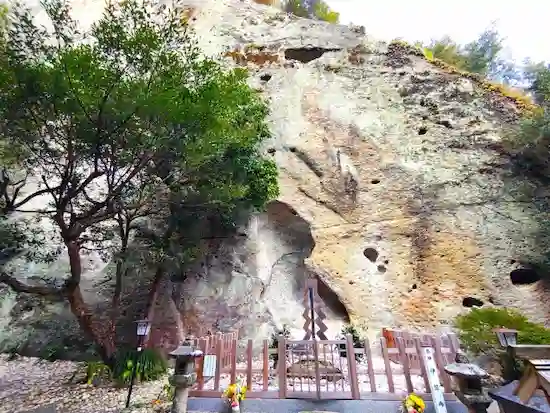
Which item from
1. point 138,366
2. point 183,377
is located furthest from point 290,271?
point 183,377

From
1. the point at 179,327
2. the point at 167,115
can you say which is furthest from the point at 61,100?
the point at 179,327

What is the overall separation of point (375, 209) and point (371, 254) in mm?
A: 1409

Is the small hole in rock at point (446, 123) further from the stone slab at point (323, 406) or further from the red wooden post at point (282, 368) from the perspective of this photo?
the red wooden post at point (282, 368)

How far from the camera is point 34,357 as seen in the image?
8430 millimetres

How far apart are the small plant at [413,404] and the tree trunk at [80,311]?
552 cm

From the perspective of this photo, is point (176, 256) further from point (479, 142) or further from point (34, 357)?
point (479, 142)

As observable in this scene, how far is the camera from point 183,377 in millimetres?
4895

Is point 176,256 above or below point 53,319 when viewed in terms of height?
above

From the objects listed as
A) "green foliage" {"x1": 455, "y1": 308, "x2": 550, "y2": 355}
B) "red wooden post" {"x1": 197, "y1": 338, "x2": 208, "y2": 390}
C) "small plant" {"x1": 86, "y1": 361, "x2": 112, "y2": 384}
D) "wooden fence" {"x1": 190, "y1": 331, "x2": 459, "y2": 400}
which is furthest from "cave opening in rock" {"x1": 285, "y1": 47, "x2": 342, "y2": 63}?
"small plant" {"x1": 86, "y1": 361, "x2": 112, "y2": 384}

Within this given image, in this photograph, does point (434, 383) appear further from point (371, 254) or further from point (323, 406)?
point (371, 254)

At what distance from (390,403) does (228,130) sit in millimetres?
5903

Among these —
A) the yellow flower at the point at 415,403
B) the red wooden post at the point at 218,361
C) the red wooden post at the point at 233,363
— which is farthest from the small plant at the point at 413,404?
the red wooden post at the point at 218,361

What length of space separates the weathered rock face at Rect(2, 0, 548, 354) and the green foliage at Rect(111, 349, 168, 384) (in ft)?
3.80

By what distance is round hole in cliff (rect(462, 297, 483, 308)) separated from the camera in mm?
8869
